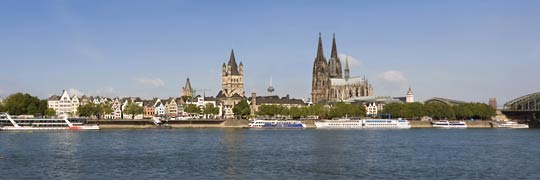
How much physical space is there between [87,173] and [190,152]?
16.2 meters

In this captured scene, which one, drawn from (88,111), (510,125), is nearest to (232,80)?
(88,111)

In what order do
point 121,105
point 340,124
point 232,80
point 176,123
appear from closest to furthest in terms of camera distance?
point 340,124 → point 176,123 → point 121,105 → point 232,80

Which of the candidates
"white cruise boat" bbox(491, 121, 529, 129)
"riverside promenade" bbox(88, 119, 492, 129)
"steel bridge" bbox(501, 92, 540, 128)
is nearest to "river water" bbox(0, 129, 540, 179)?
"riverside promenade" bbox(88, 119, 492, 129)

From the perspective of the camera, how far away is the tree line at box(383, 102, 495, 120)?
14812 centimetres

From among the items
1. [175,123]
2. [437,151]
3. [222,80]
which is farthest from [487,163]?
[222,80]

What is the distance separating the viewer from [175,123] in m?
130

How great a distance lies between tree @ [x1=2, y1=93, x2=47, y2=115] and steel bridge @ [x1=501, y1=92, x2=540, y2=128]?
9833cm

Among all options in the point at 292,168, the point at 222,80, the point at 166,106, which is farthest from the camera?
the point at 222,80

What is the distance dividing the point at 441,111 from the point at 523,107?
27.6 metres

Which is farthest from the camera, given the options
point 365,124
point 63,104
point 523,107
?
point 63,104

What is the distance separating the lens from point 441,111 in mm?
148250

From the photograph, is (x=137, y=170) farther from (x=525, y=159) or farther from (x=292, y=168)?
(x=525, y=159)

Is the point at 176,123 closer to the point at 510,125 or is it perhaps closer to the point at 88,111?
the point at 88,111

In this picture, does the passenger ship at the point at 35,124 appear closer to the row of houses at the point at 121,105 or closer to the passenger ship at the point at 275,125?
the passenger ship at the point at 275,125
